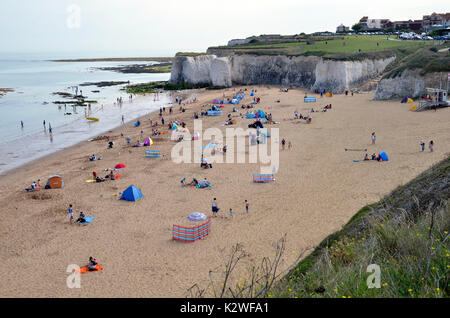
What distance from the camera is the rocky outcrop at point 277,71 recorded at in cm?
5162

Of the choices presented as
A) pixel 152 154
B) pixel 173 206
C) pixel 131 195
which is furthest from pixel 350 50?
pixel 131 195

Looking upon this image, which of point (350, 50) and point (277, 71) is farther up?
point (350, 50)

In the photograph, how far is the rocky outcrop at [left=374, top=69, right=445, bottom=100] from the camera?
3825cm

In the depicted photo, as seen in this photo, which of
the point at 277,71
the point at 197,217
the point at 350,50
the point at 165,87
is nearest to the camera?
the point at 197,217

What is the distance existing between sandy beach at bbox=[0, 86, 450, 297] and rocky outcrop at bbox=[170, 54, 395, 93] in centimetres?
2155

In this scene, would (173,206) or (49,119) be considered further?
(49,119)

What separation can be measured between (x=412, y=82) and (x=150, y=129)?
28363 mm

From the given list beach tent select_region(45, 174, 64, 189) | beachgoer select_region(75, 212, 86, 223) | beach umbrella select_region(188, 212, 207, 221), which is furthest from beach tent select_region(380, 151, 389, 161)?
beach tent select_region(45, 174, 64, 189)

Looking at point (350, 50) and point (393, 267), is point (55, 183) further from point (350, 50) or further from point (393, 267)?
point (350, 50)

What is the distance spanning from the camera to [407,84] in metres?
40.4

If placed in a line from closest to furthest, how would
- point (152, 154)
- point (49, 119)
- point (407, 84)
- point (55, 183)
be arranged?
point (55, 183) → point (152, 154) → point (407, 84) → point (49, 119)

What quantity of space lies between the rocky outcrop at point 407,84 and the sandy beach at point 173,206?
806 cm

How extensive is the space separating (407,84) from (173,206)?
109 ft

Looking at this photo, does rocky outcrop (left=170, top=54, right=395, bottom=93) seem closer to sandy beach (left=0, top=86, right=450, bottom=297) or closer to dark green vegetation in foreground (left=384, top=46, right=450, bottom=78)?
dark green vegetation in foreground (left=384, top=46, right=450, bottom=78)
